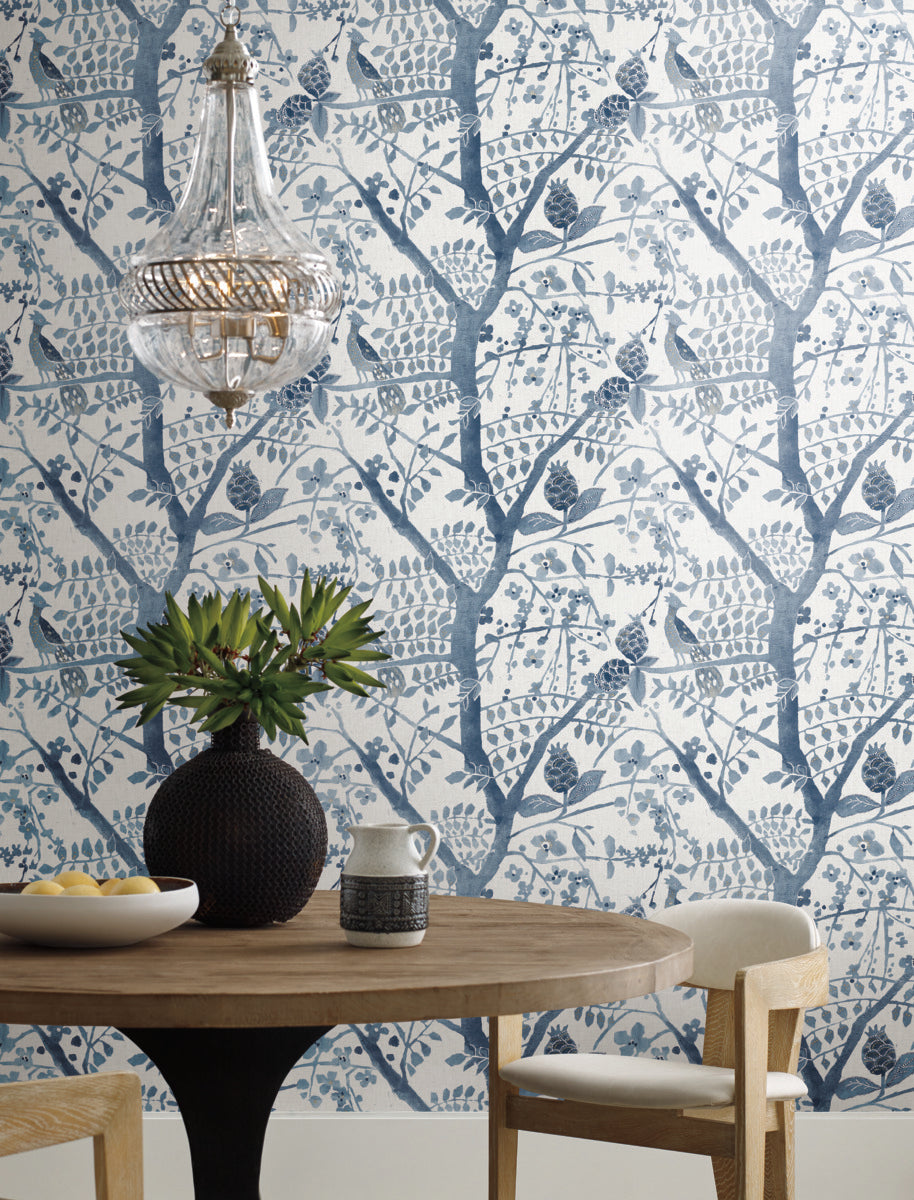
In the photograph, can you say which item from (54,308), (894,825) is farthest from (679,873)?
(54,308)

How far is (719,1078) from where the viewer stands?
206 centimetres

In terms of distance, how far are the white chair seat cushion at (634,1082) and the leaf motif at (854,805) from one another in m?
0.99

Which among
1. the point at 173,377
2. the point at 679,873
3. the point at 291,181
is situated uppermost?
the point at 291,181

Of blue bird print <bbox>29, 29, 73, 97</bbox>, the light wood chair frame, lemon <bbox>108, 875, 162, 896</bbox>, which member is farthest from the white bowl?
blue bird print <bbox>29, 29, 73, 97</bbox>

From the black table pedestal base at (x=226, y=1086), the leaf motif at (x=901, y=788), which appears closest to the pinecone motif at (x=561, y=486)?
the leaf motif at (x=901, y=788)

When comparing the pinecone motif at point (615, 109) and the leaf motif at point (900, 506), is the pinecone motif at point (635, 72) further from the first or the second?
the leaf motif at point (900, 506)

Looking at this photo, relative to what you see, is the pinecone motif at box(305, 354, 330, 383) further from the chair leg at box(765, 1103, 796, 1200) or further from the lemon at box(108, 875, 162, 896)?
the chair leg at box(765, 1103, 796, 1200)

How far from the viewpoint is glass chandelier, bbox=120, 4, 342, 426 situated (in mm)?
1792

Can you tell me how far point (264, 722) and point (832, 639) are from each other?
5.78 ft

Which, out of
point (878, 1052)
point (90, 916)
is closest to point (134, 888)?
point (90, 916)

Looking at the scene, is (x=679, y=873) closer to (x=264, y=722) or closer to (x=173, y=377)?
(x=264, y=722)

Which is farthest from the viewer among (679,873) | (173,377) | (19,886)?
(679,873)

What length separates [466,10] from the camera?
10.1 ft

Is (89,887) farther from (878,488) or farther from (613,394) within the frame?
(878,488)
